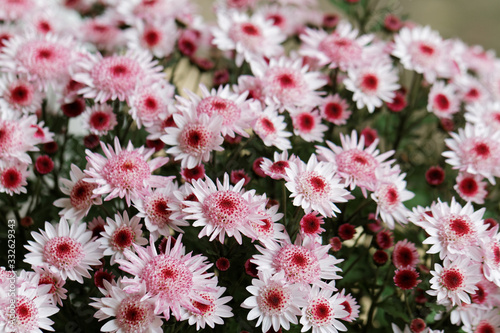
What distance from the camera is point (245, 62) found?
3.55 ft

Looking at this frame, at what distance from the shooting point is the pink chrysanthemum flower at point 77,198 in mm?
753

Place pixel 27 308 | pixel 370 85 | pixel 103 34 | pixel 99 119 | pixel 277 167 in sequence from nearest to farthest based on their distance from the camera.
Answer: pixel 27 308
pixel 277 167
pixel 99 119
pixel 370 85
pixel 103 34

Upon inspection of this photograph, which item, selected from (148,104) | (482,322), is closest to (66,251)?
(148,104)

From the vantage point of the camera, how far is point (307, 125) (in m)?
0.89

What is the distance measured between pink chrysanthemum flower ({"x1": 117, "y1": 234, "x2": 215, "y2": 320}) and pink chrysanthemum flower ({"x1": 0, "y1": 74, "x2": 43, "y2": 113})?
38 centimetres

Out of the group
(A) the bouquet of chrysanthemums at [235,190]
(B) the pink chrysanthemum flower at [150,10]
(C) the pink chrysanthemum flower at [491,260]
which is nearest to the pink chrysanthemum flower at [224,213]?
(A) the bouquet of chrysanthemums at [235,190]

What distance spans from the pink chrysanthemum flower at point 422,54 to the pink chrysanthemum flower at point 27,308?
0.79 meters

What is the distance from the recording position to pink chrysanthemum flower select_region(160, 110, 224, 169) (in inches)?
30.4

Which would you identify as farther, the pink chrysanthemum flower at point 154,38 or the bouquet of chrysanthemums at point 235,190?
the pink chrysanthemum flower at point 154,38

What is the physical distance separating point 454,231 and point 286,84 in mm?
363

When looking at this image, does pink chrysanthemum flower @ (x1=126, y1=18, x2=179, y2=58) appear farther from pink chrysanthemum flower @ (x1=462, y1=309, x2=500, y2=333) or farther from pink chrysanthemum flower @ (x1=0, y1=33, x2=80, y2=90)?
pink chrysanthemum flower @ (x1=462, y1=309, x2=500, y2=333)

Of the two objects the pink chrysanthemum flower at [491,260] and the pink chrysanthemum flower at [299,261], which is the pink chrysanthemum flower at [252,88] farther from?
the pink chrysanthemum flower at [491,260]

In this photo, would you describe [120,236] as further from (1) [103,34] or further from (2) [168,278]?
(1) [103,34]

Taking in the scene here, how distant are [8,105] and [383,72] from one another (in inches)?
27.3
